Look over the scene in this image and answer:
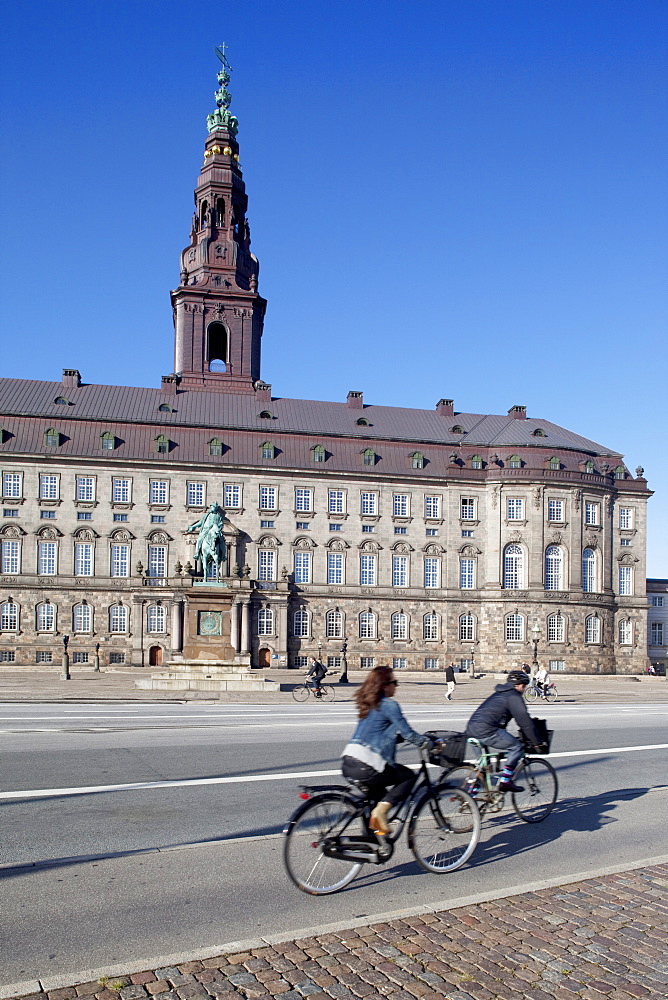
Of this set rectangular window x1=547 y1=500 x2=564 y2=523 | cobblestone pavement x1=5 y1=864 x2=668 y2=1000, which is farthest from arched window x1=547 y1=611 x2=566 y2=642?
cobblestone pavement x1=5 y1=864 x2=668 y2=1000

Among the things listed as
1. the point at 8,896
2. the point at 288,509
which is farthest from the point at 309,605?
the point at 8,896

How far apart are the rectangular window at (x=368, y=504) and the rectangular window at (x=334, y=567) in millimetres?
4420

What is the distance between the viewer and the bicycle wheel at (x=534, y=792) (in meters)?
11.0

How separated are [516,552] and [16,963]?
242 feet

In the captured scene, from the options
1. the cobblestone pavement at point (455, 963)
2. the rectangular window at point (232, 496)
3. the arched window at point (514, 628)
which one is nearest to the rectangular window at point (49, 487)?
the rectangular window at point (232, 496)

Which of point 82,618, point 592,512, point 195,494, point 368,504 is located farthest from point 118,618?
point 592,512

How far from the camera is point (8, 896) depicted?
800 cm

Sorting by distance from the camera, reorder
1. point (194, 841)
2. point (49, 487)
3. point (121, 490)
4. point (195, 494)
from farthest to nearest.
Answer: point (195, 494), point (121, 490), point (49, 487), point (194, 841)

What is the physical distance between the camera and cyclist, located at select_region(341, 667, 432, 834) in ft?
28.0

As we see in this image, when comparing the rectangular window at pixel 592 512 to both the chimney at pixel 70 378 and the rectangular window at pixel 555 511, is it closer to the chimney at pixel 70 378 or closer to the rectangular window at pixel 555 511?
the rectangular window at pixel 555 511

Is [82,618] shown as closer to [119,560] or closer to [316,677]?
[119,560]

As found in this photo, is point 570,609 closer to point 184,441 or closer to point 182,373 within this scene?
point 184,441

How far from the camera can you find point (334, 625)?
247ft

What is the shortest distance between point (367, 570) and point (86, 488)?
2408 cm
